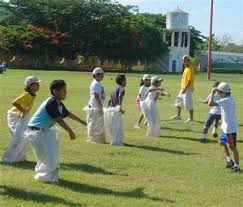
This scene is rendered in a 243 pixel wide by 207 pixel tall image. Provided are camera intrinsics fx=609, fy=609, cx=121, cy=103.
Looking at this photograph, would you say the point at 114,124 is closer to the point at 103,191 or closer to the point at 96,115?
the point at 96,115

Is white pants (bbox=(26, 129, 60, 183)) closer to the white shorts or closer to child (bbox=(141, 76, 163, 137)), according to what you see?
child (bbox=(141, 76, 163, 137))

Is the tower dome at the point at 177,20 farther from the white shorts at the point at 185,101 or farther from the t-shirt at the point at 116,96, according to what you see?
the t-shirt at the point at 116,96

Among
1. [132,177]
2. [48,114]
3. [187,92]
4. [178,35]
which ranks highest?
[178,35]

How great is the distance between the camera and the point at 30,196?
7441 mm

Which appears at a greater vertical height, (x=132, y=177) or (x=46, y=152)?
(x=46, y=152)

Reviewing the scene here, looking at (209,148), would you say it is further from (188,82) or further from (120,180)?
(188,82)

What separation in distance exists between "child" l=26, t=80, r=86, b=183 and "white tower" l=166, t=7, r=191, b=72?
249ft

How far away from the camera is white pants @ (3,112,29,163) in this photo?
9555 mm

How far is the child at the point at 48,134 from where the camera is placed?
8234 mm

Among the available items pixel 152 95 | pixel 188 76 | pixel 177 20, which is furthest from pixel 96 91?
pixel 177 20

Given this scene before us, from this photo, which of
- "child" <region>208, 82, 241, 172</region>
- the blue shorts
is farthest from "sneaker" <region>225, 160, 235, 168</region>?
the blue shorts

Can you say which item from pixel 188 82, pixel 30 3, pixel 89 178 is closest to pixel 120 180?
pixel 89 178

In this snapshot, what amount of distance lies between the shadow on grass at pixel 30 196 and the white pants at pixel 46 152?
603 mm

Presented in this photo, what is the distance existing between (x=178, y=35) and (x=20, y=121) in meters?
78.0
